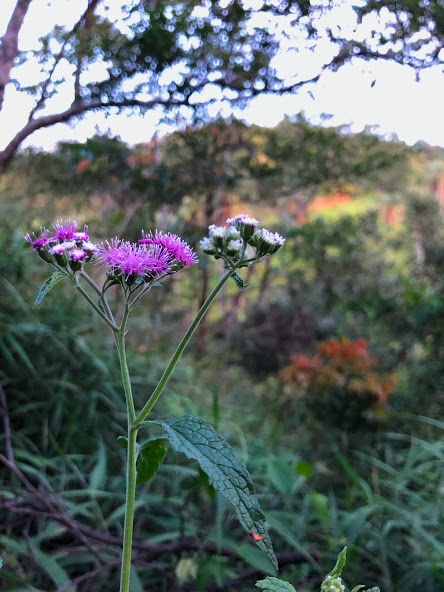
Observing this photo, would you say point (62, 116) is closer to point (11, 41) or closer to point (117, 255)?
point (11, 41)

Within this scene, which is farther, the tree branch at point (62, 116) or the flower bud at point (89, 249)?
the tree branch at point (62, 116)

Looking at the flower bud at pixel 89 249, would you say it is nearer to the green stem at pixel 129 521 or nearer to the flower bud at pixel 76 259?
the flower bud at pixel 76 259

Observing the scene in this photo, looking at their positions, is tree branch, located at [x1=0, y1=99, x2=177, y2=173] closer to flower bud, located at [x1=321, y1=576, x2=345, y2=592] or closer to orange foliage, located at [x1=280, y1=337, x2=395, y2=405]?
flower bud, located at [x1=321, y1=576, x2=345, y2=592]

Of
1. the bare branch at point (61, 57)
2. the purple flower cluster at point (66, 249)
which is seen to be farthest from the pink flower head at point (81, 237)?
the bare branch at point (61, 57)

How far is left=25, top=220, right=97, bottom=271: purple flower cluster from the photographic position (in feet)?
2.90

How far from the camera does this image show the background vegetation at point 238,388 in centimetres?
170

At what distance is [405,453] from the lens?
2881mm

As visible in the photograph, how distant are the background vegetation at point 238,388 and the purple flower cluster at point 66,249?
0.73 m

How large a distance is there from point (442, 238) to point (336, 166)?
4.27 ft

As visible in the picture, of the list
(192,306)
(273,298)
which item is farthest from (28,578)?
(273,298)

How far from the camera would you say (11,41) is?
1.65 m

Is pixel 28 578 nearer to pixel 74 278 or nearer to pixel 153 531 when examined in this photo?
→ pixel 153 531

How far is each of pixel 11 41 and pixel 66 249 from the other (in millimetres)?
1149

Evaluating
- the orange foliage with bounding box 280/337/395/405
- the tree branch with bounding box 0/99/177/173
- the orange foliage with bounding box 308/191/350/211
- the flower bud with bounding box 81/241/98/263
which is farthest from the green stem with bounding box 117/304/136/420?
the orange foliage with bounding box 308/191/350/211
